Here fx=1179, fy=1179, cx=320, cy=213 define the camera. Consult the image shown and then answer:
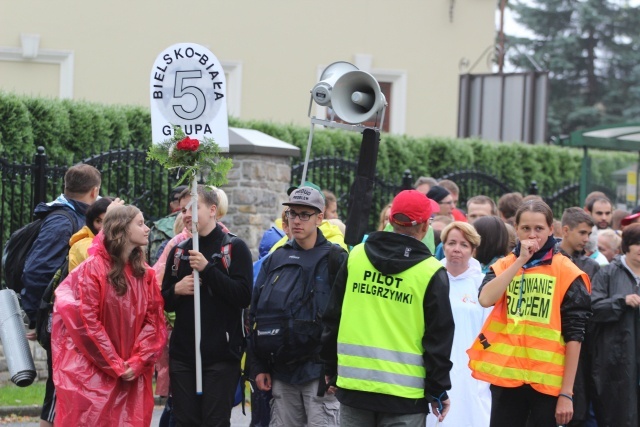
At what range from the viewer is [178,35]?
20.8 meters

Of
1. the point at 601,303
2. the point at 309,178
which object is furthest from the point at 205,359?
the point at 309,178

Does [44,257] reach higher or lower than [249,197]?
lower

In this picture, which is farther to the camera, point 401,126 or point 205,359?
point 401,126

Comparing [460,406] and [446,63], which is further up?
[446,63]

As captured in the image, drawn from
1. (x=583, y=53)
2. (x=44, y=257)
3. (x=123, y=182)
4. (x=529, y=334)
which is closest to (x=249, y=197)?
(x=123, y=182)

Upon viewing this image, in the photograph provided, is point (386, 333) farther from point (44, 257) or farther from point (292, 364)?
point (44, 257)

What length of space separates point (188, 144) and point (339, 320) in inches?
77.5

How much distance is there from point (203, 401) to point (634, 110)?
35.5 meters

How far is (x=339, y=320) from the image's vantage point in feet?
22.2

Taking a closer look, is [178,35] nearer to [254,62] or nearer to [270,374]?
[254,62]

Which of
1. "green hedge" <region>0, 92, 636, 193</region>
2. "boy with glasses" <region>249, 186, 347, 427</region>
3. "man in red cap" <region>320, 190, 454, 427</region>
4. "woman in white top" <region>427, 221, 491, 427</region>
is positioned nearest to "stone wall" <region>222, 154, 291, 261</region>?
"green hedge" <region>0, 92, 636, 193</region>

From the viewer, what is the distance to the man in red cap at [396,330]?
6.42 meters

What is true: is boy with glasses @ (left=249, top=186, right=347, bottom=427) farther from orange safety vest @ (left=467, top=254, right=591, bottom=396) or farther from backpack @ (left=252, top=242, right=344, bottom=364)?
orange safety vest @ (left=467, top=254, right=591, bottom=396)

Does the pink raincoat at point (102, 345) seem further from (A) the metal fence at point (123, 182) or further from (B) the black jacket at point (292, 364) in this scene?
(A) the metal fence at point (123, 182)
